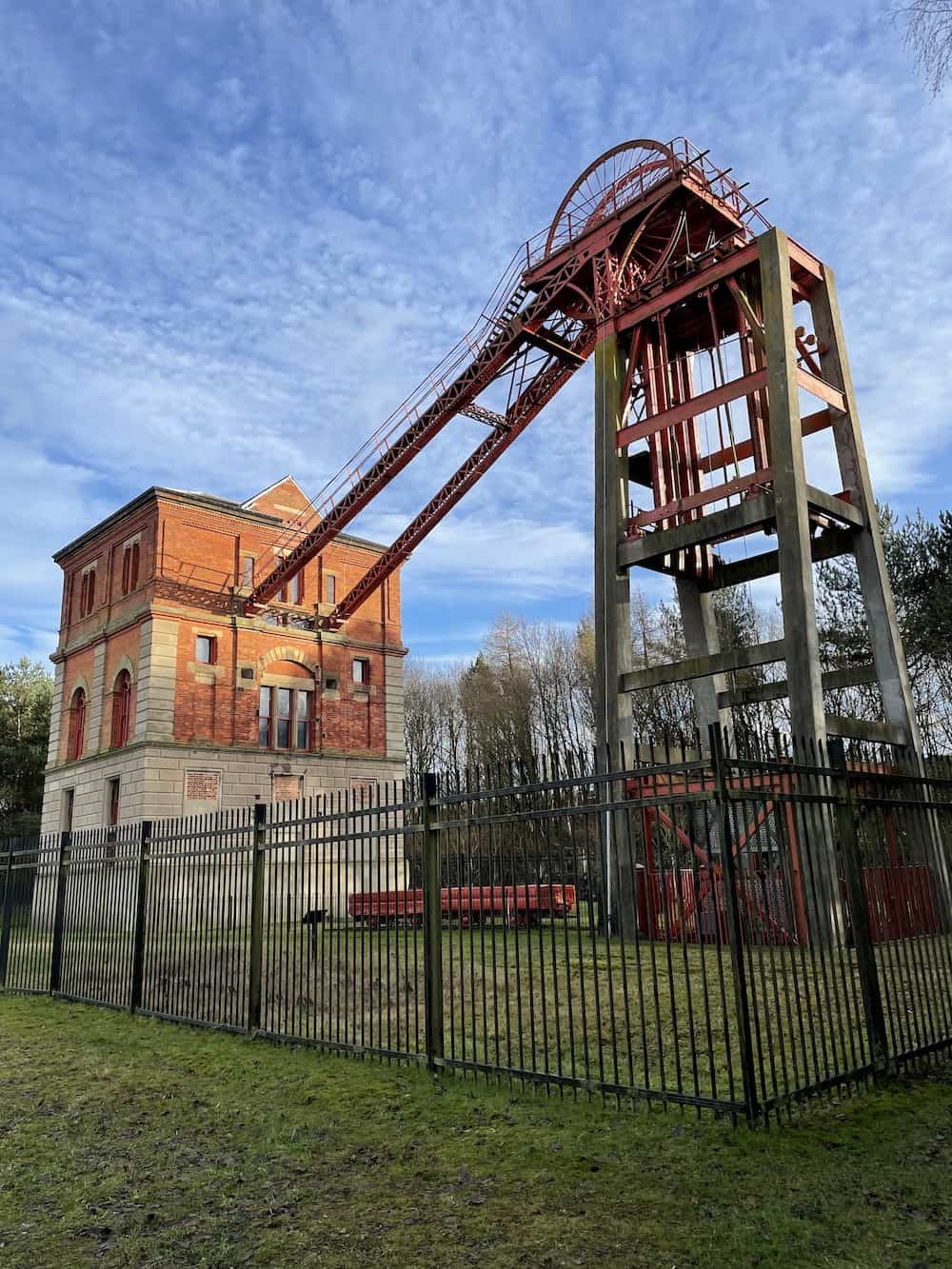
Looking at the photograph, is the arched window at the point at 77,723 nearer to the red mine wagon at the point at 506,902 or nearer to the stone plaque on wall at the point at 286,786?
the stone plaque on wall at the point at 286,786

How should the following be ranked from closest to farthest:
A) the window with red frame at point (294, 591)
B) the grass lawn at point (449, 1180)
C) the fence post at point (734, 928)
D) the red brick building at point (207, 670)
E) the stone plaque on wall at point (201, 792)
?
1. the grass lawn at point (449, 1180)
2. the fence post at point (734, 928)
3. the stone plaque on wall at point (201, 792)
4. the red brick building at point (207, 670)
5. the window with red frame at point (294, 591)

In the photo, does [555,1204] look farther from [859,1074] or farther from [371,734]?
[371,734]

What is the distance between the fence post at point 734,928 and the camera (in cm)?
497

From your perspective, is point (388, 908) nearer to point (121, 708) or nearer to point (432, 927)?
point (432, 927)

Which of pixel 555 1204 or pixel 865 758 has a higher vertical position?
pixel 865 758

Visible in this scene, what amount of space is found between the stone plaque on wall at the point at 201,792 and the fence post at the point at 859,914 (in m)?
23.6

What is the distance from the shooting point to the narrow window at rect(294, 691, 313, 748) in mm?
30719

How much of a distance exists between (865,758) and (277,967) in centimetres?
537

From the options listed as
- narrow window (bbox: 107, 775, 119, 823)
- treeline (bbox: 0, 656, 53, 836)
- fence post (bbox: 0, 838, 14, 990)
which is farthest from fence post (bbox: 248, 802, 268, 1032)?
treeline (bbox: 0, 656, 53, 836)

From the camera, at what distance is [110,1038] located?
8.82 m

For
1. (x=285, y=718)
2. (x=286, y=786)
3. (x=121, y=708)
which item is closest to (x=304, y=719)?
(x=285, y=718)

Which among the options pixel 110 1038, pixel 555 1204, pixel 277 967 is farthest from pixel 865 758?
pixel 110 1038

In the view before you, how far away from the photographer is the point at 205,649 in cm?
2912

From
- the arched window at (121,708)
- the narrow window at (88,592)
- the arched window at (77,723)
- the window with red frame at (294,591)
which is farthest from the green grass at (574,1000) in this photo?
the narrow window at (88,592)
